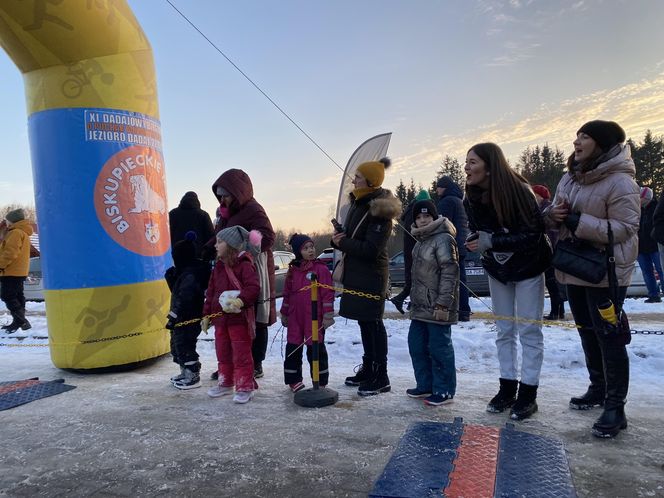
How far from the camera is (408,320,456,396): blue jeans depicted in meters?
4.14

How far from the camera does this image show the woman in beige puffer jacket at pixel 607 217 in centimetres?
329

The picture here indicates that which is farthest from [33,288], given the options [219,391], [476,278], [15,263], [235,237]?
[235,237]

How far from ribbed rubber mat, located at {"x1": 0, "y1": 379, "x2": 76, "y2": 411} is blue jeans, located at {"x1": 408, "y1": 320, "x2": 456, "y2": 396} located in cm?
355

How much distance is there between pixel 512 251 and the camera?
3.69 meters

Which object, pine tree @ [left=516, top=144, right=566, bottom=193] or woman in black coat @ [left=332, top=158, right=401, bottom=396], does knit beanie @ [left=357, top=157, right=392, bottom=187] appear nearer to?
woman in black coat @ [left=332, top=158, right=401, bottom=396]

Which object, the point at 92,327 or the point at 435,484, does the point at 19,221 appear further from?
the point at 435,484

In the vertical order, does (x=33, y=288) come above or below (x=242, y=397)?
above

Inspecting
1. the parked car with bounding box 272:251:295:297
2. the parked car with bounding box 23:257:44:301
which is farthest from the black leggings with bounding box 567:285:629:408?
the parked car with bounding box 23:257:44:301

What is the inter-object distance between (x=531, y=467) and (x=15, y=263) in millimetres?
9435

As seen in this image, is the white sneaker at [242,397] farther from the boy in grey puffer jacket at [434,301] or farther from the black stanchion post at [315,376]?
the boy in grey puffer jacket at [434,301]

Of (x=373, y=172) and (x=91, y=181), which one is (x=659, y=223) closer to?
(x=373, y=172)

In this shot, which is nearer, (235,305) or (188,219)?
(235,305)

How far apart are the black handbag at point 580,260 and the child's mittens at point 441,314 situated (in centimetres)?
91

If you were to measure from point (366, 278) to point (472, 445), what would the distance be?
69.1 inches
